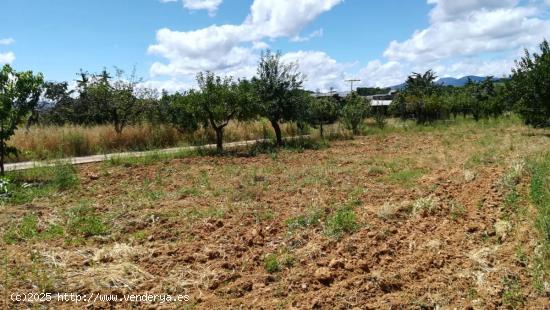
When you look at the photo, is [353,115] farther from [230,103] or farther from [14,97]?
[14,97]

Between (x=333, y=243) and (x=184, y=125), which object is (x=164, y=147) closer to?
(x=184, y=125)

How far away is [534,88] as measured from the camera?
18.6 m

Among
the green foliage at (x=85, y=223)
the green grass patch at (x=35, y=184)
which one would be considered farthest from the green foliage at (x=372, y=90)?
the green foliage at (x=85, y=223)

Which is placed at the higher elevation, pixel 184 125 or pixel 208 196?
pixel 184 125

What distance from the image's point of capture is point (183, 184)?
396 inches

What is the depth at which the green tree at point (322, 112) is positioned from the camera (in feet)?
68.5

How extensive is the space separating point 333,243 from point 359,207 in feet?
6.37

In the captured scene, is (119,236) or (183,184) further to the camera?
(183,184)

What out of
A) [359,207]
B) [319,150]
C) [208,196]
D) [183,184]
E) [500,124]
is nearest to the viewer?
[359,207]

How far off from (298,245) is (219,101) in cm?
1125

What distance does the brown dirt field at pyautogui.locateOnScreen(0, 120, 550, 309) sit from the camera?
14.0ft

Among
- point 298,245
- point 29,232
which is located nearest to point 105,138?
point 29,232

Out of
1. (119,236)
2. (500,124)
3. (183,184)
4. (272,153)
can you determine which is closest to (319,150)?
(272,153)

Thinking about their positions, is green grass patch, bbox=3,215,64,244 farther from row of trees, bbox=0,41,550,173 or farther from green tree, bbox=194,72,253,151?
green tree, bbox=194,72,253,151
